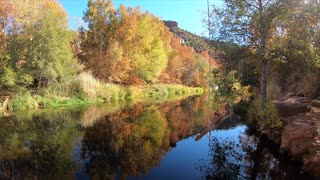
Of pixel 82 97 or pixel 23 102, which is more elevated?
pixel 82 97

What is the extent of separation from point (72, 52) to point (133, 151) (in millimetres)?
19482

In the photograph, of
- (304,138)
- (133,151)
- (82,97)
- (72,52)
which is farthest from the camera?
(72,52)

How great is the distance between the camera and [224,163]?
A: 361 inches

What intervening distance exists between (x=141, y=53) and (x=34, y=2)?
1415cm

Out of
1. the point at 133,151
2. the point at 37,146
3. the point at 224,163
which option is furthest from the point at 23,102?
→ the point at 224,163

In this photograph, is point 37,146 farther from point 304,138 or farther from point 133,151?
point 304,138

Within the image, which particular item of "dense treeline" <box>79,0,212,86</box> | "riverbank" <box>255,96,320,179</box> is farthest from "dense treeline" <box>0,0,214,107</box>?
"riverbank" <box>255,96,320,179</box>

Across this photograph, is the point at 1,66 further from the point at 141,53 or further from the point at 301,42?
the point at 301,42

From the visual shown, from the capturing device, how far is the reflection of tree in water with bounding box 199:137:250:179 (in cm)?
812

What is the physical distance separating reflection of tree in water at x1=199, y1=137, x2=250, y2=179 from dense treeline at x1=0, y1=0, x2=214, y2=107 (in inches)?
633

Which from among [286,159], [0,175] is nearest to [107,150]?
[0,175]

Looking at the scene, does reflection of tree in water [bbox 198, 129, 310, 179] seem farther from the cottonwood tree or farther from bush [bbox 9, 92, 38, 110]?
bush [bbox 9, 92, 38, 110]

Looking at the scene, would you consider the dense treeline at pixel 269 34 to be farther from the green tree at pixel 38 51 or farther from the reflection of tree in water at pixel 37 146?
the green tree at pixel 38 51

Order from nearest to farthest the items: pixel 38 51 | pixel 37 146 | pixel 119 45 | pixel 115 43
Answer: pixel 37 146
pixel 38 51
pixel 115 43
pixel 119 45
